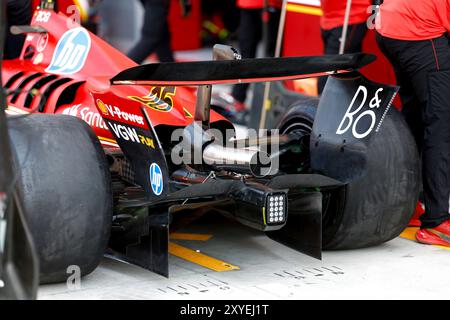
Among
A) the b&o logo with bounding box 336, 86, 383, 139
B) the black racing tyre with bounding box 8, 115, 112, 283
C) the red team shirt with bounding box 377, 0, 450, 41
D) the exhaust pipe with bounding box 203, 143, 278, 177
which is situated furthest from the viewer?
the red team shirt with bounding box 377, 0, 450, 41

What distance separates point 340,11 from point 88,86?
2.26 meters

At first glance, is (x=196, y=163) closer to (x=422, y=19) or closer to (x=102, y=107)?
(x=102, y=107)

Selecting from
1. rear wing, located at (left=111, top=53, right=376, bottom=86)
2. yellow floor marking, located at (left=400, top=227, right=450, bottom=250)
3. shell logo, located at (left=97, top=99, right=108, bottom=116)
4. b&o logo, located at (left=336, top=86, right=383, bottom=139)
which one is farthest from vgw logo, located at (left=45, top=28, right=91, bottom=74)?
yellow floor marking, located at (left=400, top=227, right=450, bottom=250)

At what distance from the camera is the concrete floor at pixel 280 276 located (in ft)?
15.4

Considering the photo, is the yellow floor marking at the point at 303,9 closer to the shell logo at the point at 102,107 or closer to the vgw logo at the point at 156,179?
the shell logo at the point at 102,107

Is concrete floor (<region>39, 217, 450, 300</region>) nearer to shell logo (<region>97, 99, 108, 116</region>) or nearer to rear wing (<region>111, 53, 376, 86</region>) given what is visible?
shell logo (<region>97, 99, 108, 116</region>)

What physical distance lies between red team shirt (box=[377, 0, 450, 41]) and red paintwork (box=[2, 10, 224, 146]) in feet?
3.76

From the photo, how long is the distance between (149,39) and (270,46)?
4.03 feet

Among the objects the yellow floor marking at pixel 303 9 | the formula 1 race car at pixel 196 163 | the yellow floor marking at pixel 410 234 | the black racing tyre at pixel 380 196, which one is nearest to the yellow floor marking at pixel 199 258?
the formula 1 race car at pixel 196 163

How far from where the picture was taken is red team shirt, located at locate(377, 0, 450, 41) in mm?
5492

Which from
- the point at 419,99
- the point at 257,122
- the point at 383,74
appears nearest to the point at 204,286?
the point at 419,99

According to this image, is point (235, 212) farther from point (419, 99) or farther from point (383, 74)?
point (383, 74)

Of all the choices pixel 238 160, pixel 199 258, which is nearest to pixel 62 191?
pixel 238 160

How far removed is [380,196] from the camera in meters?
5.18
